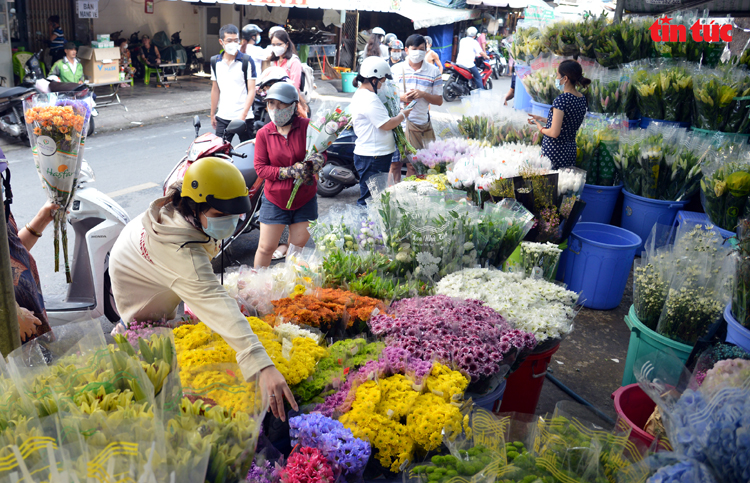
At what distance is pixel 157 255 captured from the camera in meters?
2.42

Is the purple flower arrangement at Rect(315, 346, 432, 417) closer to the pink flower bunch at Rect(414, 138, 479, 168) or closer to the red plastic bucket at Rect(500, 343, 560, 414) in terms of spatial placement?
the red plastic bucket at Rect(500, 343, 560, 414)

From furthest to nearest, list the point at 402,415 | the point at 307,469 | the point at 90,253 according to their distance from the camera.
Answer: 1. the point at 90,253
2. the point at 402,415
3. the point at 307,469

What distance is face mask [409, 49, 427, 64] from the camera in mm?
7020

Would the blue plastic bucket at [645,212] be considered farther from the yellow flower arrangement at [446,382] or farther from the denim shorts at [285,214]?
the yellow flower arrangement at [446,382]

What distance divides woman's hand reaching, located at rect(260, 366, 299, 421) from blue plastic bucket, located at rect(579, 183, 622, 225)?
15.3 feet

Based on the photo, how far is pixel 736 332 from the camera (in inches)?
105

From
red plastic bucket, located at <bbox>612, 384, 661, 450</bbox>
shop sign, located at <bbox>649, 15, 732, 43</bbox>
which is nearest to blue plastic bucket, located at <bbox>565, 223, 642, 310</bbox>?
red plastic bucket, located at <bbox>612, 384, 661, 450</bbox>

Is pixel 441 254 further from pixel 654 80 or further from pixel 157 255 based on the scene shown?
pixel 654 80

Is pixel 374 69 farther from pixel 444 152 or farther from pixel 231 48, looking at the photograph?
pixel 231 48

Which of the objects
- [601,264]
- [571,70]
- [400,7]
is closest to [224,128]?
[571,70]

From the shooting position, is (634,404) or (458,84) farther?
(458,84)

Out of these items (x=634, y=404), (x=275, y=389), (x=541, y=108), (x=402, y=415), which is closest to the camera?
(x=275, y=389)

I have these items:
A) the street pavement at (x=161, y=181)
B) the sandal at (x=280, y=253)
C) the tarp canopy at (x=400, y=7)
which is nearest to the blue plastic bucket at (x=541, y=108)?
the street pavement at (x=161, y=181)

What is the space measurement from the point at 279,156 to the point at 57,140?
1695 mm
